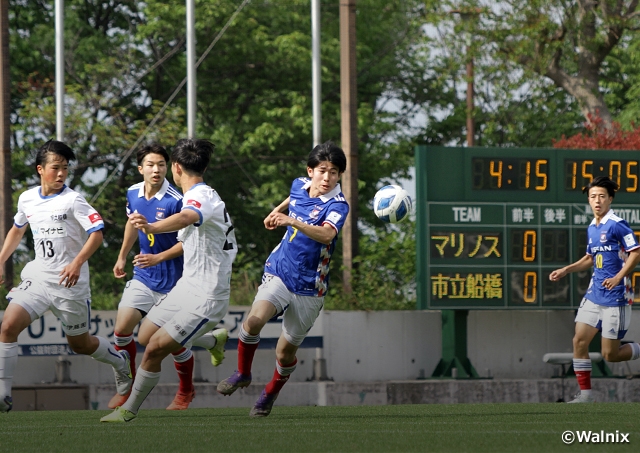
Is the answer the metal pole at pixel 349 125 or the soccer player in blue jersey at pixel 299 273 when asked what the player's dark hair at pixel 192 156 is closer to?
the soccer player in blue jersey at pixel 299 273

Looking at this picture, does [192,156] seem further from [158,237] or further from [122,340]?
[122,340]

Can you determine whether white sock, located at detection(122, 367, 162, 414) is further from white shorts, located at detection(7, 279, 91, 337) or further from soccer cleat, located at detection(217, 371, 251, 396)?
white shorts, located at detection(7, 279, 91, 337)

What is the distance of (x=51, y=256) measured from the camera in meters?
10.0

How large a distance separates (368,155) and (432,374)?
13213 millimetres

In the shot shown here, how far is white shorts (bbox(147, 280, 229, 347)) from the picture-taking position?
8.59 metres

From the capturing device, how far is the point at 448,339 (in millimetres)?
17156

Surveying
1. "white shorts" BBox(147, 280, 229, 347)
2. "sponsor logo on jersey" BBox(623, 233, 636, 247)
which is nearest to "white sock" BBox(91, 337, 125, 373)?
"white shorts" BBox(147, 280, 229, 347)

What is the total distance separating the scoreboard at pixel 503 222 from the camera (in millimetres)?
15906

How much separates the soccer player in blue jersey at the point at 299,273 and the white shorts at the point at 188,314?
0.89m

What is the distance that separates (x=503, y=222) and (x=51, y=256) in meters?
7.57

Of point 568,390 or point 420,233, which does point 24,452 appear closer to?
point 420,233

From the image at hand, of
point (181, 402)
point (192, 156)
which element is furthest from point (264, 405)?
point (192, 156)

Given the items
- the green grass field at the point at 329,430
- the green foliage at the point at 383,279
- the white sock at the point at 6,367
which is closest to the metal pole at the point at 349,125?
the green foliage at the point at 383,279

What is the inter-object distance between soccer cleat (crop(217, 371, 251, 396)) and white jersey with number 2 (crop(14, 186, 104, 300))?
143cm
